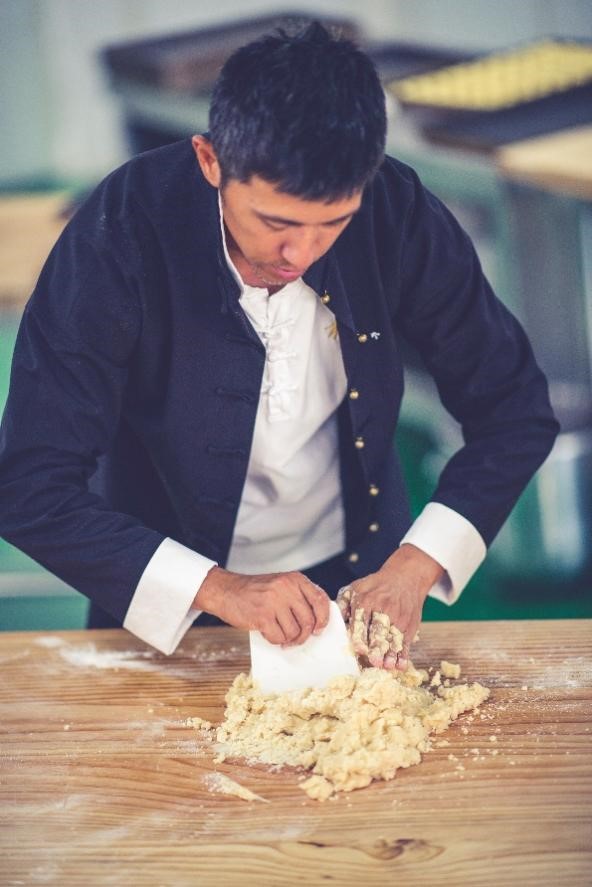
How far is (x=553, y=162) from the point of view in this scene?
363 centimetres

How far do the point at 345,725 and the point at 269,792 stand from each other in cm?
16

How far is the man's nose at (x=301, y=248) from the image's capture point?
5.43ft

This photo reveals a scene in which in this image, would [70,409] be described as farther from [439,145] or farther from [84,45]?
[84,45]

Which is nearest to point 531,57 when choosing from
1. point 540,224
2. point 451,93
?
point 451,93

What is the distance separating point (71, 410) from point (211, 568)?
35 centimetres

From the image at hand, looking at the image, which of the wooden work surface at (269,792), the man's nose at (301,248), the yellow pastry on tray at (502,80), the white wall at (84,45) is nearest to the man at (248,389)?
the man's nose at (301,248)

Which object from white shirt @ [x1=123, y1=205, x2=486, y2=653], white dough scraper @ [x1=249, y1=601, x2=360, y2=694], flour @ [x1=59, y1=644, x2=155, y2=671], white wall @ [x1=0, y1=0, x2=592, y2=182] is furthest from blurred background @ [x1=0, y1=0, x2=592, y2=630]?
white dough scraper @ [x1=249, y1=601, x2=360, y2=694]

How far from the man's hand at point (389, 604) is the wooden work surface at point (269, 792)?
0.12 m

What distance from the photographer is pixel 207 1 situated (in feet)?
18.1

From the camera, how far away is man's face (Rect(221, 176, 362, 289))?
1.61m

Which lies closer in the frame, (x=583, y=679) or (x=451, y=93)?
(x=583, y=679)

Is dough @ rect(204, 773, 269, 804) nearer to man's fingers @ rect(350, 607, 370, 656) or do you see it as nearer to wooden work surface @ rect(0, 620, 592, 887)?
wooden work surface @ rect(0, 620, 592, 887)

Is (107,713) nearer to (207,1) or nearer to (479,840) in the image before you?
(479,840)

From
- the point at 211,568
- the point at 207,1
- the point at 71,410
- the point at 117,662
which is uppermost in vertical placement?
the point at 207,1
